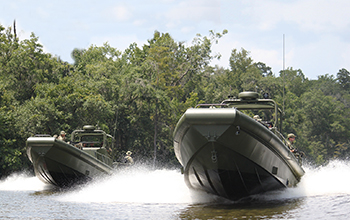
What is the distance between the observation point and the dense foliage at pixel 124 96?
101ft

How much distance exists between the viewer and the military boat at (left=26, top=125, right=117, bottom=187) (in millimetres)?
15648

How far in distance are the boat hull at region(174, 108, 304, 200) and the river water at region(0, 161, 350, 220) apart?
1.58 ft

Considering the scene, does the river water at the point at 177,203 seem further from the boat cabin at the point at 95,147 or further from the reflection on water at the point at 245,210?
the boat cabin at the point at 95,147

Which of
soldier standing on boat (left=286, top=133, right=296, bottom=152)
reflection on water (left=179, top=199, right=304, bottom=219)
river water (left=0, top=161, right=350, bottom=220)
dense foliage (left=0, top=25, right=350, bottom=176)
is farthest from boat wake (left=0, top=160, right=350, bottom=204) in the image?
dense foliage (left=0, top=25, right=350, bottom=176)

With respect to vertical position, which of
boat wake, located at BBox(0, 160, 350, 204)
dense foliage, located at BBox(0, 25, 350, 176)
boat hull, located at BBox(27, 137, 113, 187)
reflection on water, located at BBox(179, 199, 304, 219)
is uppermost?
dense foliage, located at BBox(0, 25, 350, 176)

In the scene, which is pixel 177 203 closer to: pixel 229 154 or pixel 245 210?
pixel 245 210

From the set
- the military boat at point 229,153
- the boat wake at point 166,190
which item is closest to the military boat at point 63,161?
the boat wake at point 166,190

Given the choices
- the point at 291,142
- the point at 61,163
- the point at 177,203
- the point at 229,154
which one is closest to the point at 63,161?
the point at 61,163

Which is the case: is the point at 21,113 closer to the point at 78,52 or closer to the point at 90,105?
the point at 90,105

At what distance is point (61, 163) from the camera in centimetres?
1627

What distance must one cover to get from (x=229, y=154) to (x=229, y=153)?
3 centimetres

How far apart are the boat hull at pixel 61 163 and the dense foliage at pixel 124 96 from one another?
7332mm

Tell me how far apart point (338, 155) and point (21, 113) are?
47.9 m

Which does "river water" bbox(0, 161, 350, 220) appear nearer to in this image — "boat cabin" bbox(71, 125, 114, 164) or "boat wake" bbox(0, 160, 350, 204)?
"boat wake" bbox(0, 160, 350, 204)
